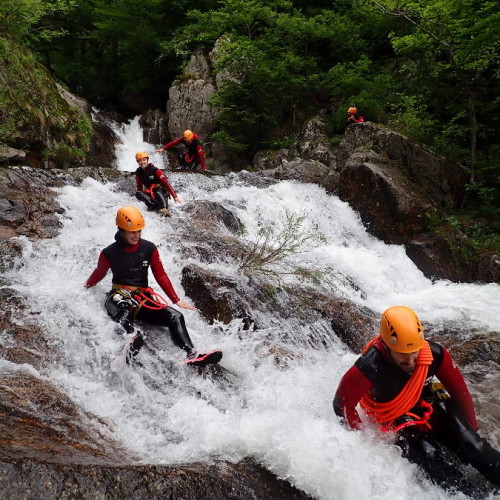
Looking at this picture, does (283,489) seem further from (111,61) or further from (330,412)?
(111,61)

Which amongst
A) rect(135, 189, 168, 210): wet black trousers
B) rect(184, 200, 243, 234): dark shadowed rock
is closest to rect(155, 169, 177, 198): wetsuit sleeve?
rect(135, 189, 168, 210): wet black trousers

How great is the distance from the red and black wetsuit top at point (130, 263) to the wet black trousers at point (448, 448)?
2.76 metres

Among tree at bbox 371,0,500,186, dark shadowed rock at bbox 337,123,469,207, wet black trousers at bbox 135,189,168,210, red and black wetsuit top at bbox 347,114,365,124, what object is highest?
tree at bbox 371,0,500,186

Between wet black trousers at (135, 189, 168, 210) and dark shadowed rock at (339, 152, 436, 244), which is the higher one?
dark shadowed rock at (339, 152, 436, 244)

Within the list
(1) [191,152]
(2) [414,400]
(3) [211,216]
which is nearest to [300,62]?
(1) [191,152]

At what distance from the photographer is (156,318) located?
171 inches

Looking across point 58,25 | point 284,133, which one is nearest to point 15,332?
point 284,133

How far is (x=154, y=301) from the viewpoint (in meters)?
4.33

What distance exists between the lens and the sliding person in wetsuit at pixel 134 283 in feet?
13.7

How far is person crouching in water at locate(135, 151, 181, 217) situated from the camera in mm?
8406

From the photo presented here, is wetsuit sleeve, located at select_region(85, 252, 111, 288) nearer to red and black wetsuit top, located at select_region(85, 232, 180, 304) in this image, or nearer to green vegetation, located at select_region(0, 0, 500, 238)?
red and black wetsuit top, located at select_region(85, 232, 180, 304)

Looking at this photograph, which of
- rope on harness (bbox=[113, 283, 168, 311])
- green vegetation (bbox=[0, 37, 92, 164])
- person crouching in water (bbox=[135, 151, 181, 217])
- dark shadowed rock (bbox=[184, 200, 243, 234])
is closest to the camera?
rope on harness (bbox=[113, 283, 168, 311])

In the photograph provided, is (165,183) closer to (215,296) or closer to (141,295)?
(215,296)

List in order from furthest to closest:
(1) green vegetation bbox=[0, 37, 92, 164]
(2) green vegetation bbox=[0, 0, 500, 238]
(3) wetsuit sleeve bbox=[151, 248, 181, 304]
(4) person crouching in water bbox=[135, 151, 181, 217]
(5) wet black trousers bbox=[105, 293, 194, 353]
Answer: (2) green vegetation bbox=[0, 0, 500, 238], (1) green vegetation bbox=[0, 37, 92, 164], (4) person crouching in water bbox=[135, 151, 181, 217], (3) wetsuit sleeve bbox=[151, 248, 181, 304], (5) wet black trousers bbox=[105, 293, 194, 353]
